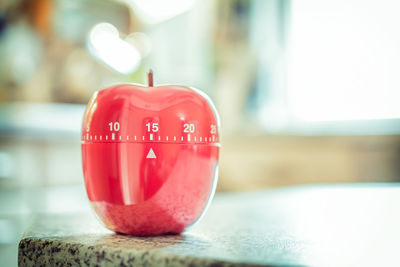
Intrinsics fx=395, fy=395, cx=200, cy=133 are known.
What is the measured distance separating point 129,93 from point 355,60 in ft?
7.01

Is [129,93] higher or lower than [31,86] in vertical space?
lower

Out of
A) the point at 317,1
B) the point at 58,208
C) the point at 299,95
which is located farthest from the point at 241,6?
the point at 58,208

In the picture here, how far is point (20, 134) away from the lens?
180 cm

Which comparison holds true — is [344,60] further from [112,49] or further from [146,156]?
[146,156]

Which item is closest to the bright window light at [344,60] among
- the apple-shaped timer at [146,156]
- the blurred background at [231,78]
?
the blurred background at [231,78]

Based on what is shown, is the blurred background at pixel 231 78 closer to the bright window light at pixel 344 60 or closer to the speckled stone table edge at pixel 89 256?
the bright window light at pixel 344 60

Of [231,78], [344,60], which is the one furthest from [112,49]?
[344,60]

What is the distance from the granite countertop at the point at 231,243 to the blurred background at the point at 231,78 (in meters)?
1.28

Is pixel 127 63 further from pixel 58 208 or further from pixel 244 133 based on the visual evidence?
pixel 58 208

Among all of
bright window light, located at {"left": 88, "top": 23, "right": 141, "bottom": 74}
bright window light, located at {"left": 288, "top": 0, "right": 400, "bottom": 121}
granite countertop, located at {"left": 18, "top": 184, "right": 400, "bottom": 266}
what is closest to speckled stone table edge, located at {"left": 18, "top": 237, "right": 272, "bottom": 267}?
granite countertop, located at {"left": 18, "top": 184, "right": 400, "bottom": 266}

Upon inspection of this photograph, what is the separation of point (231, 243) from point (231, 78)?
95.8 inches

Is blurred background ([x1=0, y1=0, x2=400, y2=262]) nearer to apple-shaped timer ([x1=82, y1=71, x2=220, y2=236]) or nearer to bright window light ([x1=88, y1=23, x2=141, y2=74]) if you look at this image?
bright window light ([x1=88, y1=23, x2=141, y2=74])

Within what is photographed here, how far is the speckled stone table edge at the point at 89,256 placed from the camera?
1.22 feet

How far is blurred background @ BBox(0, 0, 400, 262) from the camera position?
1.95m
